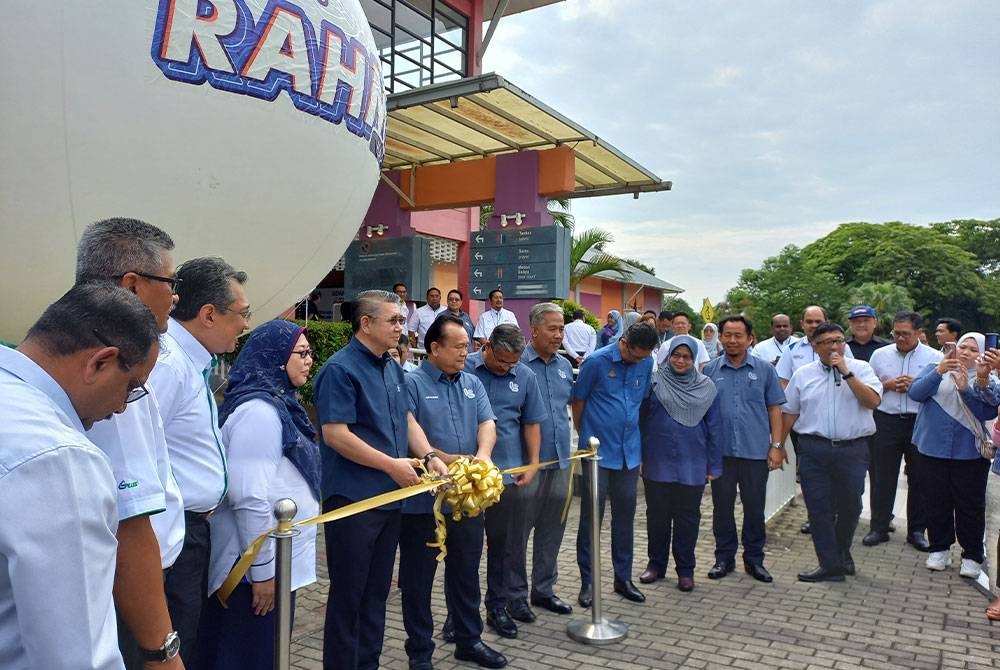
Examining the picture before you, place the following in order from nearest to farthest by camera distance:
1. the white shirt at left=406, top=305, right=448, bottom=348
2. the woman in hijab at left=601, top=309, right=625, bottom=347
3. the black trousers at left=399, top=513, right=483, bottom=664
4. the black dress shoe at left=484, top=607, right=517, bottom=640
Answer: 1. the black trousers at left=399, top=513, right=483, bottom=664
2. the black dress shoe at left=484, top=607, right=517, bottom=640
3. the white shirt at left=406, top=305, right=448, bottom=348
4. the woman in hijab at left=601, top=309, right=625, bottom=347

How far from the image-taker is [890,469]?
657 cm

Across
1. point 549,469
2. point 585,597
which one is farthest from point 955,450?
point 549,469

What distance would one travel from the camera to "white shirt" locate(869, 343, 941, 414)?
252 inches

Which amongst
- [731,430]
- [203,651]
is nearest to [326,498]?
[203,651]

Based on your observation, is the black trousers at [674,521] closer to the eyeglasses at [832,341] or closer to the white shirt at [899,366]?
the eyeglasses at [832,341]

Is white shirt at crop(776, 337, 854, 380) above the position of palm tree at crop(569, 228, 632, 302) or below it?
below

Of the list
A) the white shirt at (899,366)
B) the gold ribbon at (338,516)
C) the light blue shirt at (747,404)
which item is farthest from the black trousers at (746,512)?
the gold ribbon at (338,516)

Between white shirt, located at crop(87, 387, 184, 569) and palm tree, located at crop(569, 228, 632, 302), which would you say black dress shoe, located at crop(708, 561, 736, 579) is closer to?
white shirt, located at crop(87, 387, 184, 569)

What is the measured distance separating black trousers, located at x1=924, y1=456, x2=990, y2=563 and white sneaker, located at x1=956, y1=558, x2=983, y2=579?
0.04 meters

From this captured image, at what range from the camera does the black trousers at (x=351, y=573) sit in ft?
10.7

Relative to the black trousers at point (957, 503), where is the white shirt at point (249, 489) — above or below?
above

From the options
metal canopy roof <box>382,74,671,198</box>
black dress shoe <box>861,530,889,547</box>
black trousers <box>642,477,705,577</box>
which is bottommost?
black dress shoe <box>861,530,889,547</box>

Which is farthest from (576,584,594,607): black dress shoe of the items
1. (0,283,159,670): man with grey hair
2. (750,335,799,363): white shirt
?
(750,335,799,363): white shirt

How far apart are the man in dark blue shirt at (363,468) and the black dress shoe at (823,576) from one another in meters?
3.48
